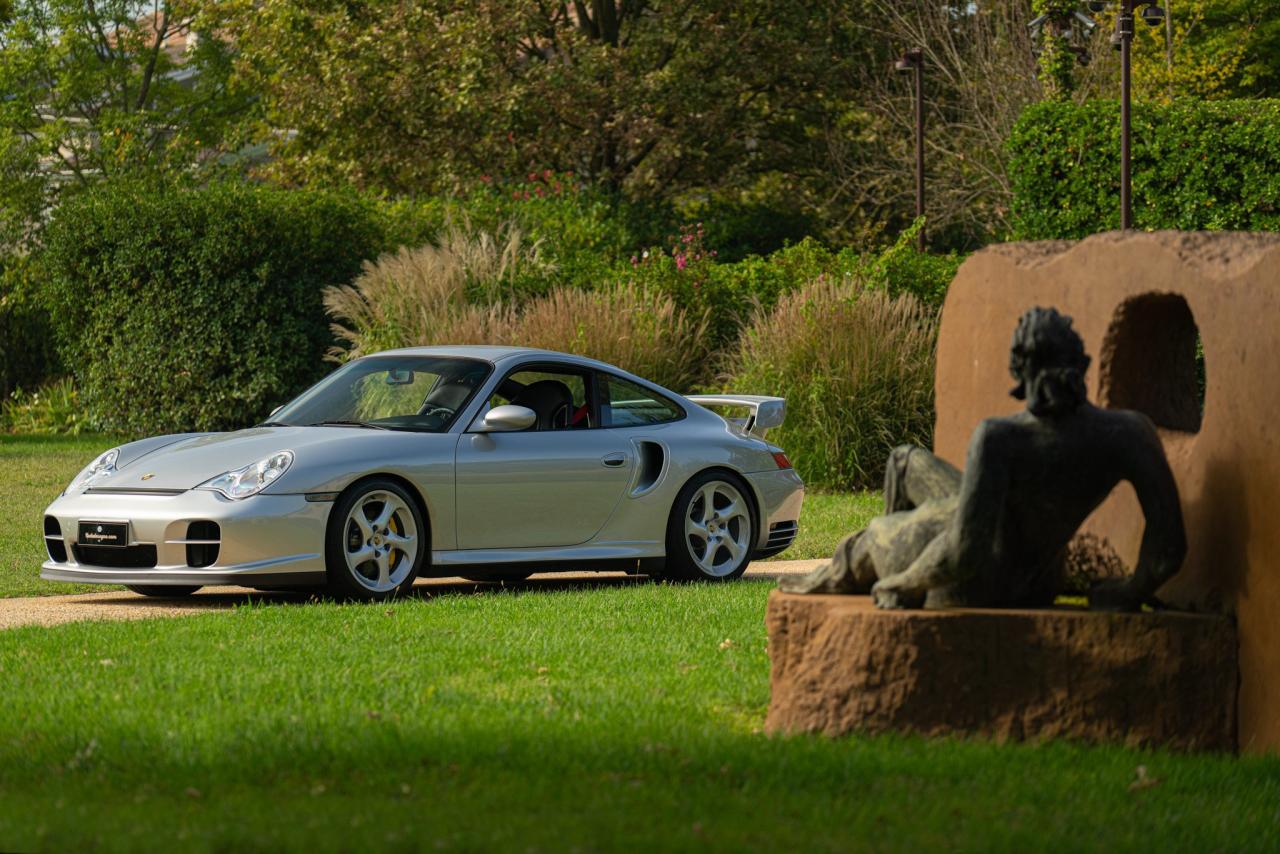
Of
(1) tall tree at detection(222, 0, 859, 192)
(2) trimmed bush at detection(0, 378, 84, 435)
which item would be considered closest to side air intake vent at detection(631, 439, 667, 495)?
(2) trimmed bush at detection(0, 378, 84, 435)

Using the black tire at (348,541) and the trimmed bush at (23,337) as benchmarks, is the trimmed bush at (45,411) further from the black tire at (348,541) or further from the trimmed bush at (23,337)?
the black tire at (348,541)

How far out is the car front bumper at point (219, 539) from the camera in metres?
9.63

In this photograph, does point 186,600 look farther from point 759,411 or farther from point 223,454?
point 759,411

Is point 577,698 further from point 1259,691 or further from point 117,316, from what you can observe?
point 117,316

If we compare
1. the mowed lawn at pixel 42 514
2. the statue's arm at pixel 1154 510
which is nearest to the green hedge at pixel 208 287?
the mowed lawn at pixel 42 514

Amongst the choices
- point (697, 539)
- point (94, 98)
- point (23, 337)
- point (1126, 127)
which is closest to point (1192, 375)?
point (697, 539)

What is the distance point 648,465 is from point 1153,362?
493cm

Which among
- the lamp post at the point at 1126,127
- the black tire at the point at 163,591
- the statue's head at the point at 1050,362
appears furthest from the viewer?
the lamp post at the point at 1126,127

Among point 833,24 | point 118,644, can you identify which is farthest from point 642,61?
point 118,644

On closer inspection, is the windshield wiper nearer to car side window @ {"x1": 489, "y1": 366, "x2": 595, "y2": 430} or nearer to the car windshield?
the car windshield

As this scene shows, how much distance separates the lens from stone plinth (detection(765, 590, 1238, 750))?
578 centimetres

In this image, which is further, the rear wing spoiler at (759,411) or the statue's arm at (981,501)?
the rear wing spoiler at (759,411)

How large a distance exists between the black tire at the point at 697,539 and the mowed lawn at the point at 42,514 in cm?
139

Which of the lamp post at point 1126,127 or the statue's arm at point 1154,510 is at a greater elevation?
the lamp post at point 1126,127
